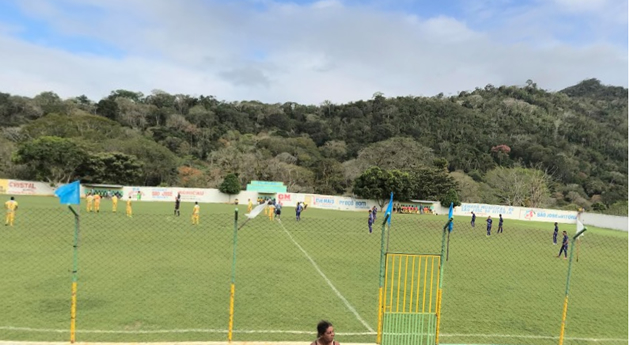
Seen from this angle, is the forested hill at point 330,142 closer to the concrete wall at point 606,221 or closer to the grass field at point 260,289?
the concrete wall at point 606,221

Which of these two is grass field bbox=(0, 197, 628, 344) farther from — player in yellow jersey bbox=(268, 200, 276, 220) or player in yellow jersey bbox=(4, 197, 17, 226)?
player in yellow jersey bbox=(268, 200, 276, 220)

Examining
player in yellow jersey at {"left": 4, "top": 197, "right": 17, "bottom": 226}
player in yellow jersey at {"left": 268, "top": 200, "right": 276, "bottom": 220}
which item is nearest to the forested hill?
player in yellow jersey at {"left": 268, "top": 200, "right": 276, "bottom": 220}

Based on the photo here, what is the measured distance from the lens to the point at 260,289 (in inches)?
440

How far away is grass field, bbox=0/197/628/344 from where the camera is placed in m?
8.23

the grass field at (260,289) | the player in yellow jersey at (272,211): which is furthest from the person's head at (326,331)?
the player in yellow jersey at (272,211)

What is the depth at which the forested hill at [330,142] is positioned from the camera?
200ft

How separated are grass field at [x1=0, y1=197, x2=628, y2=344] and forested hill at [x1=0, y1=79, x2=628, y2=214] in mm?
41440

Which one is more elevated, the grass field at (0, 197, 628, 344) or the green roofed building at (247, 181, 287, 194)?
the grass field at (0, 197, 628, 344)

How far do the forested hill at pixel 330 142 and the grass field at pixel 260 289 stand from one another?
41.4 meters

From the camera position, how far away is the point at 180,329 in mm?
7887

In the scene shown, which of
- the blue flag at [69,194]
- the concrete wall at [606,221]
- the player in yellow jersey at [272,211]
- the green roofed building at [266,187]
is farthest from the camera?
the green roofed building at [266,187]

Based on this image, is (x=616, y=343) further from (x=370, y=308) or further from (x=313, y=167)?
(x=313, y=167)

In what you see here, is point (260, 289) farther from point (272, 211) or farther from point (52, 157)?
point (52, 157)

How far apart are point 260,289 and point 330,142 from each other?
86558 mm
